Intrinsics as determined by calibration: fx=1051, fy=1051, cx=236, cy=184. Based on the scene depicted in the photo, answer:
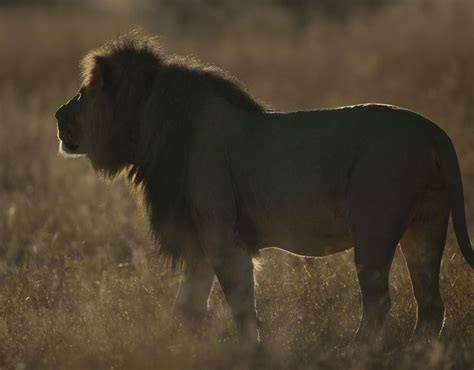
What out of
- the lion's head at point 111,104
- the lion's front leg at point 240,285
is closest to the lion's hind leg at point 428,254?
the lion's front leg at point 240,285

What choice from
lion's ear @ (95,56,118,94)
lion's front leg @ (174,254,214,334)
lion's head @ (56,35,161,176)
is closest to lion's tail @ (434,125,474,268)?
lion's front leg @ (174,254,214,334)

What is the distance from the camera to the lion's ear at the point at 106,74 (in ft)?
19.7

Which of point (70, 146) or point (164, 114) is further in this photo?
Result: point (70, 146)

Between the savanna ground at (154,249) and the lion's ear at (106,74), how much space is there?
101 cm

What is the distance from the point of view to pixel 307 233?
5457 millimetres

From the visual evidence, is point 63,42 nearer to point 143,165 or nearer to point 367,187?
point 143,165

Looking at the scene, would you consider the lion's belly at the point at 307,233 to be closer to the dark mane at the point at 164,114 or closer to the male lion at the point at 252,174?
the male lion at the point at 252,174

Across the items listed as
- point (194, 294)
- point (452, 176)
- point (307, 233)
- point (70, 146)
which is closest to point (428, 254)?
point (452, 176)

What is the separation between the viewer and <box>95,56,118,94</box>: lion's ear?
600 centimetres

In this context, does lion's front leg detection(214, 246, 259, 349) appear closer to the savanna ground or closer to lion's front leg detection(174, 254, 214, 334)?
the savanna ground

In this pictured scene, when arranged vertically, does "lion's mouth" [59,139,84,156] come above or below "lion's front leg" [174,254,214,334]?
above

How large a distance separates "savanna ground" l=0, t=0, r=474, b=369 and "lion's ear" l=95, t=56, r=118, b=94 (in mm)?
1014

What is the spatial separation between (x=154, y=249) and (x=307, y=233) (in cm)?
107

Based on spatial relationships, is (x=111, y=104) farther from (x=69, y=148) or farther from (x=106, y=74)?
(x=69, y=148)
